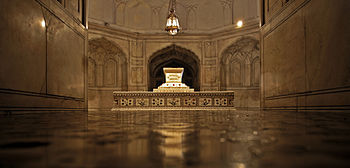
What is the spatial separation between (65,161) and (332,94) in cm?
311

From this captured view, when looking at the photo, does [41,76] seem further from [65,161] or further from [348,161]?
[348,161]

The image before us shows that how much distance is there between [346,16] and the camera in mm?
2598

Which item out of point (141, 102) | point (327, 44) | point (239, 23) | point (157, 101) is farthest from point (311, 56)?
point (239, 23)

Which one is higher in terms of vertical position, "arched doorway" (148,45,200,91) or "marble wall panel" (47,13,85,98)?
"arched doorway" (148,45,200,91)

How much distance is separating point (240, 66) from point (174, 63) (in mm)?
3964

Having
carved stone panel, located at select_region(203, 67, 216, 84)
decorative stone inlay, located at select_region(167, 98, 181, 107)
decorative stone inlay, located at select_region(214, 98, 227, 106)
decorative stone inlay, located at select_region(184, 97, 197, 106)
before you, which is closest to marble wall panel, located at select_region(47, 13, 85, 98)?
decorative stone inlay, located at select_region(167, 98, 181, 107)

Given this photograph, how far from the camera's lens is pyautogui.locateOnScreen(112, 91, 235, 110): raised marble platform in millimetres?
6902

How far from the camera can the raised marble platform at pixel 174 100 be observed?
690 centimetres

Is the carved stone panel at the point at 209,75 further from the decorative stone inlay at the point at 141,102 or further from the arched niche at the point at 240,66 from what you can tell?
the decorative stone inlay at the point at 141,102

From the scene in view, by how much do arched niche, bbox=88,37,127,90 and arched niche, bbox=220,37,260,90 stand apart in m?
4.29

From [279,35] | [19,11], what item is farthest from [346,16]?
→ [19,11]

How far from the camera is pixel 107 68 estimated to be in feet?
37.2

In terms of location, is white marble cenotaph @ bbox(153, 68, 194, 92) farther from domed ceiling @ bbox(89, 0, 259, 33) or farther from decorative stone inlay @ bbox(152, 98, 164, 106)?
domed ceiling @ bbox(89, 0, 259, 33)

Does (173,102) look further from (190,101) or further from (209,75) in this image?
(209,75)
